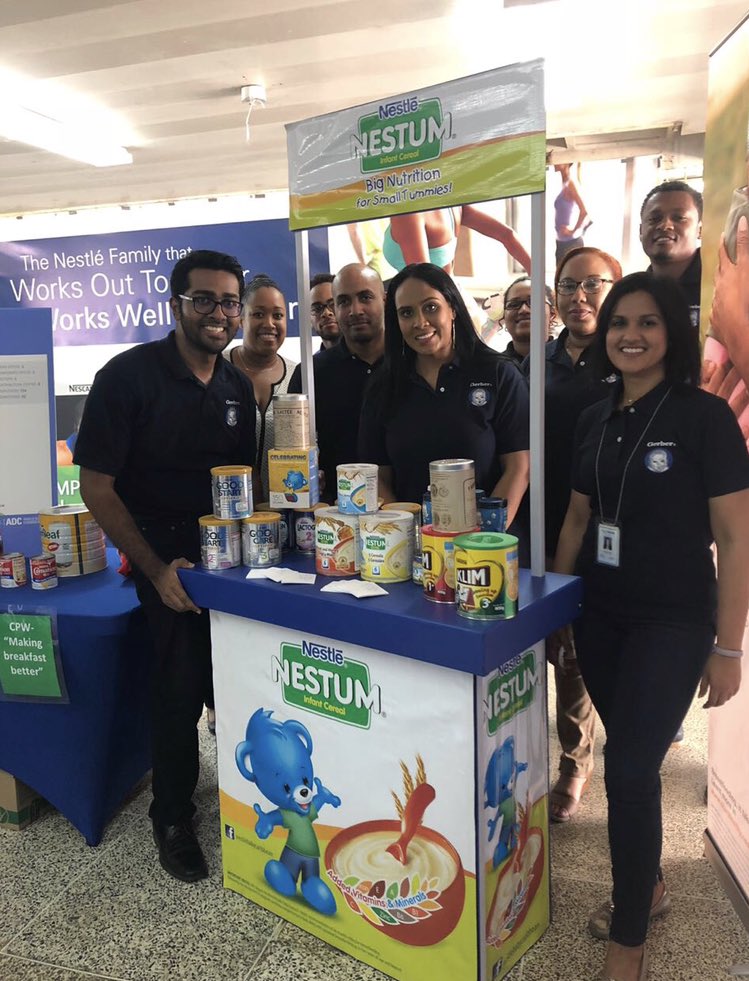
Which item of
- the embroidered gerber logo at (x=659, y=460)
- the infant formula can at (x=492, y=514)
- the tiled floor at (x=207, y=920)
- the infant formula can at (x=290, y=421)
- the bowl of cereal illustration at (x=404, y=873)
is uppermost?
the infant formula can at (x=290, y=421)

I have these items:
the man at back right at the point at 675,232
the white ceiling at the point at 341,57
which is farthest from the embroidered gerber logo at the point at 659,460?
the white ceiling at the point at 341,57

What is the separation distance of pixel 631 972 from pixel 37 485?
252cm

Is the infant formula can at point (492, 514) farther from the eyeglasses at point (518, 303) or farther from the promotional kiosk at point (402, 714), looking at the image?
the eyeglasses at point (518, 303)

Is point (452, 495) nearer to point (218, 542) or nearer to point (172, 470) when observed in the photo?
point (218, 542)

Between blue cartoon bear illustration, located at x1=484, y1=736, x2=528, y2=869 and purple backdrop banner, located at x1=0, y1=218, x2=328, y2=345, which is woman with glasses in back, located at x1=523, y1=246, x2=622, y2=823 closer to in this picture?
blue cartoon bear illustration, located at x1=484, y1=736, x2=528, y2=869

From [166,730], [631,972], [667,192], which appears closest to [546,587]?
[631,972]

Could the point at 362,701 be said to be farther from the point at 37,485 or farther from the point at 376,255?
the point at 376,255

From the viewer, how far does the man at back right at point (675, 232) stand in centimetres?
233

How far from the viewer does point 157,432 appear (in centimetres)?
200

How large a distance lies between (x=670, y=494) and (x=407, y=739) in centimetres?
72

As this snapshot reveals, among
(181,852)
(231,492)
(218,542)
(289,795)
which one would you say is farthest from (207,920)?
(231,492)

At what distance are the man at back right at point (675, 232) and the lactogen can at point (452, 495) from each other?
1237mm

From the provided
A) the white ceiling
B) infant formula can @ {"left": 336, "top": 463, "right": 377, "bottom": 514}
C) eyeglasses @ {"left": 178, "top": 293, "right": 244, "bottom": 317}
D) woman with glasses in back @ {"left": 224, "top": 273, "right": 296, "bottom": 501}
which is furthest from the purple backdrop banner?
infant formula can @ {"left": 336, "top": 463, "right": 377, "bottom": 514}

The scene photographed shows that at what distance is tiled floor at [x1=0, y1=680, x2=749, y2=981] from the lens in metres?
1.69
